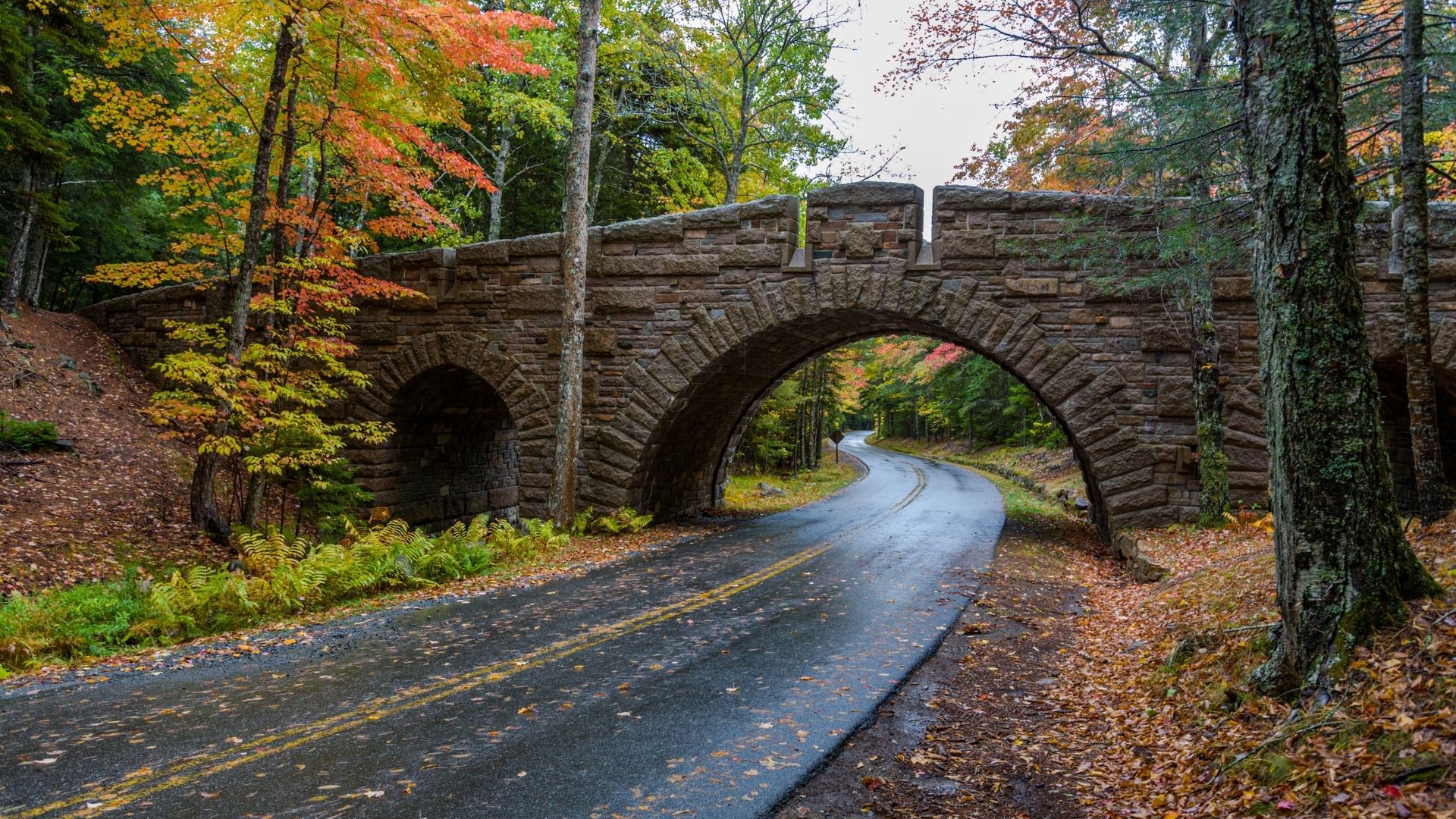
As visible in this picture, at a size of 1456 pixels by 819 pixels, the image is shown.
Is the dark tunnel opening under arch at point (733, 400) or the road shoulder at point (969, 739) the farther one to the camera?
the dark tunnel opening under arch at point (733, 400)

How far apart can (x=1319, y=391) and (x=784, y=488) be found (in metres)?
19.0

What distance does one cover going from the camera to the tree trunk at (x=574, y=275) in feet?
38.0

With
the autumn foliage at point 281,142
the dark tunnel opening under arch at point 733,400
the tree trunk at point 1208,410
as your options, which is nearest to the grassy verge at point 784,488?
the dark tunnel opening under arch at point 733,400

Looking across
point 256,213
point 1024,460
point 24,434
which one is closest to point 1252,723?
point 256,213

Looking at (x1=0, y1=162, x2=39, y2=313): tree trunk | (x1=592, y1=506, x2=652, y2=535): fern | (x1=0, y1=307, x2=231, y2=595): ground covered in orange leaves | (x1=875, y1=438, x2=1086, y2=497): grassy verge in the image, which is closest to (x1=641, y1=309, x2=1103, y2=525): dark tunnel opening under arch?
(x1=592, y1=506, x2=652, y2=535): fern

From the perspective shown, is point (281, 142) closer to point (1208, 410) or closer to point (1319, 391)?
point (1319, 391)

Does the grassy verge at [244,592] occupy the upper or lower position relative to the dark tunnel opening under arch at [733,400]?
lower

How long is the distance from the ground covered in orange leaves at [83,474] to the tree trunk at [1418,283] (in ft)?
41.6

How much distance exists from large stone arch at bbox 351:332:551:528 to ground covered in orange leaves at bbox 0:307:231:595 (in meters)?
3.08

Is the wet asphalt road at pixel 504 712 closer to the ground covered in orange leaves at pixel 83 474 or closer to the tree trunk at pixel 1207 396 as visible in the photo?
the ground covered in orange leaves at pixel 83 474

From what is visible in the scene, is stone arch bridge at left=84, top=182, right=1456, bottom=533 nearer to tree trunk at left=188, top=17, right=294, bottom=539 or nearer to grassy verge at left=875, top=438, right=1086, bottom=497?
tree trunk at left=188, top=17, right=294, bottom=539

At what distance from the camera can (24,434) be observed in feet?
36.9

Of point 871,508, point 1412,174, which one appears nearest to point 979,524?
point 871,508

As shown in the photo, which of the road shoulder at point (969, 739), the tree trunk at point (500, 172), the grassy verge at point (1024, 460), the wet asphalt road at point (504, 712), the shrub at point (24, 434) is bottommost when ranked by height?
the road shoulder at point (969, 739)
